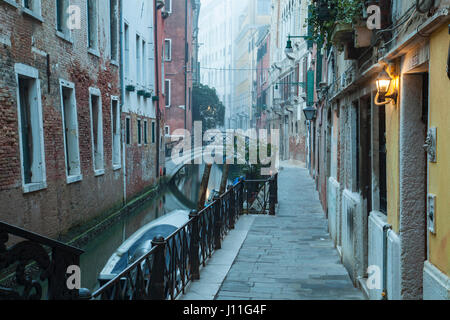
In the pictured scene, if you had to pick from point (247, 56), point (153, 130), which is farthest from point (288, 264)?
point (247, 56)

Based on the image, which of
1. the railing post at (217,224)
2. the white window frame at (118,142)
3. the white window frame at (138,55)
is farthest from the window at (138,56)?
the railing post at (217,224)

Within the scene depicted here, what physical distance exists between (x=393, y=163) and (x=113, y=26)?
13.6m

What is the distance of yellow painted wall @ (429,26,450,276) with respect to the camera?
124 inches

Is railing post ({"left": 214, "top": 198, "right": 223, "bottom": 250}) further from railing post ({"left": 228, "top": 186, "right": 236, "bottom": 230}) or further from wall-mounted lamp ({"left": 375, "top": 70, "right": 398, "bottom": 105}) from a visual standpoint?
wall-mounted lamp ({"left": 375, "top": 70, "right": 398, "bottom": 105})

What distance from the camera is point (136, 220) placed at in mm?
17156

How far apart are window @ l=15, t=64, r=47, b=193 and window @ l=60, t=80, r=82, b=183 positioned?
196 cm

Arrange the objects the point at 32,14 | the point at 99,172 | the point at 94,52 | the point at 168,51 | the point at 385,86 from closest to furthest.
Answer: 1. the point at 385,86
2. the point at 32,14
3. the point at 94,52
4. the point at 99,172
5. the point at 168,51

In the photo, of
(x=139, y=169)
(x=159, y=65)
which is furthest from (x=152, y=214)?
(x=159, y=65)

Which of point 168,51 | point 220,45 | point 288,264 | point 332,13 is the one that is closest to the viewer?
point 332,13

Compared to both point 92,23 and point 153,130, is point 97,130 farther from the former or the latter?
point 153,130

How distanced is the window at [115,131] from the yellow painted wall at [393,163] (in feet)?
39.6

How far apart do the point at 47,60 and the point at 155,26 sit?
46.9 ft

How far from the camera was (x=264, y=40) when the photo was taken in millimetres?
46938
